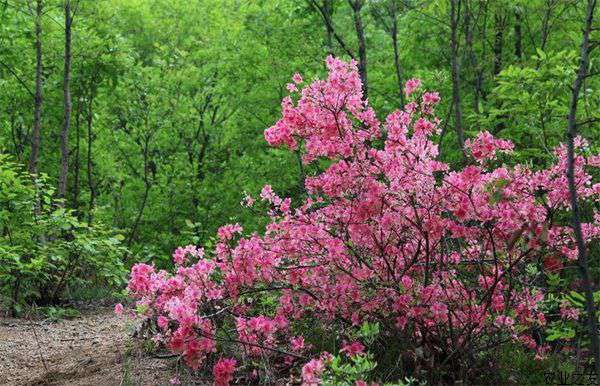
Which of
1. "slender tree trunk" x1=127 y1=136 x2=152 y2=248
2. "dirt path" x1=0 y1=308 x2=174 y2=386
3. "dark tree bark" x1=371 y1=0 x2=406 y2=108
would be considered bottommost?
"dirt path" x1=0 y1=308 x2=174 y2=386

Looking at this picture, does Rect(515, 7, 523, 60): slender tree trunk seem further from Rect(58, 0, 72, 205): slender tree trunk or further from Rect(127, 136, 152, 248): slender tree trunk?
Rect(127, 136, 152, 248): slender tree trunk

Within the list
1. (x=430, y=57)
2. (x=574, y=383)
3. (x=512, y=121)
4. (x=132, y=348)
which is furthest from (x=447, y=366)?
(x=430, y=57)

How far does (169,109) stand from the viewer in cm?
1227

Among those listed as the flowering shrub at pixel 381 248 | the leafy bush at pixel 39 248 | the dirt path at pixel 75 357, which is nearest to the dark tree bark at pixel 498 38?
the flowering shrub at pixel 381 248

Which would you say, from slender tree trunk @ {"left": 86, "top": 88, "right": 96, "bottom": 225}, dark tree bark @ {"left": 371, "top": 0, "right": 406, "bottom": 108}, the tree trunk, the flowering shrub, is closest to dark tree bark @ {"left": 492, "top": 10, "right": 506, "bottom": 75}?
the tree trunk

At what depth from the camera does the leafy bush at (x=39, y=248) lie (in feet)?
24.3

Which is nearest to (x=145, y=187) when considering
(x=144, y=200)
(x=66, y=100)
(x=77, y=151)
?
(x=144, y=200)

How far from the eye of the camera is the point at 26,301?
8289 mm

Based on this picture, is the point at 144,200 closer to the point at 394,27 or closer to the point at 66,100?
the point at 66,100

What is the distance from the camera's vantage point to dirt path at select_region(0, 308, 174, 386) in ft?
14.8

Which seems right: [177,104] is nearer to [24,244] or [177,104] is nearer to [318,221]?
[24,244]

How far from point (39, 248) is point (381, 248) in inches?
205

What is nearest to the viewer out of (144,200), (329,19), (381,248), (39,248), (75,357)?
(381,248)

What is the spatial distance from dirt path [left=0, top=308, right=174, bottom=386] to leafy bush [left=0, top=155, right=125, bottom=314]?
650 millimetres
